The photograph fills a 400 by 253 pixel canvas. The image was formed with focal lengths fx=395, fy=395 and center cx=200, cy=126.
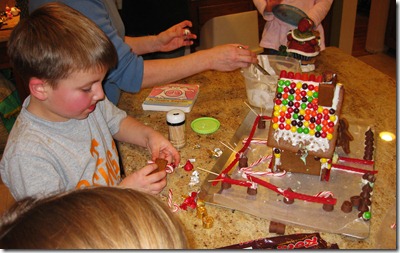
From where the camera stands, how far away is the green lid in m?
1.39

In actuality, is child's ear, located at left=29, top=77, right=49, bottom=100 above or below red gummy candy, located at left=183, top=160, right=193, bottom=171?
above

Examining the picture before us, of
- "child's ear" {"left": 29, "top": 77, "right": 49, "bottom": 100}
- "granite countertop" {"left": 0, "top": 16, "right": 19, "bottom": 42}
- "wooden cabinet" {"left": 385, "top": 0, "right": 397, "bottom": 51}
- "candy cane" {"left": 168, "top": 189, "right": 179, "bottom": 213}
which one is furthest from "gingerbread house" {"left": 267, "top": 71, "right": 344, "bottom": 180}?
"wooden cabinet" {"left": 385, "top": 0, "right": 397, "bottom": 51}

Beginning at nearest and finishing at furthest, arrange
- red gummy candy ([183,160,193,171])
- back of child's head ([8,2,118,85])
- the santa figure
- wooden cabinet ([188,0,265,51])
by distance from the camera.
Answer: back of child's head ([8,2,118,85]) < red gummy candy ([183,160,193,171]) < the santa figure < wooden cabinet ([188,0,265,51])

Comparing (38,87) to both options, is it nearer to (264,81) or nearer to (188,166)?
(188,166)

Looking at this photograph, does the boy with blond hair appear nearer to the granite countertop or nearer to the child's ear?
the child's ear

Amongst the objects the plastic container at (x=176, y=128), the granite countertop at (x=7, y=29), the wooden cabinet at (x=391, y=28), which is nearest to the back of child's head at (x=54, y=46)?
the plastic container at (x=176, y=128)

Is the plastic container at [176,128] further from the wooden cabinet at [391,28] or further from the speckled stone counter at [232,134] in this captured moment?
the wooden cabinet at [391,28]

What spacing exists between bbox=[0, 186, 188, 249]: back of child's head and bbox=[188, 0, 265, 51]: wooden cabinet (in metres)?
2.92

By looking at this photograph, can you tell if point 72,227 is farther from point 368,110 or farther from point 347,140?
point 368,110

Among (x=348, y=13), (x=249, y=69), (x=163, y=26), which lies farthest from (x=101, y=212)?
(x=348, y=13)

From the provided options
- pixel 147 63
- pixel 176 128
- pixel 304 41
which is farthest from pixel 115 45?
pixel 304 41

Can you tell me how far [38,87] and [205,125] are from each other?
61cm

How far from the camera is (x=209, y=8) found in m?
3.44

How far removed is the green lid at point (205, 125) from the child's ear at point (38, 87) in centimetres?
56
